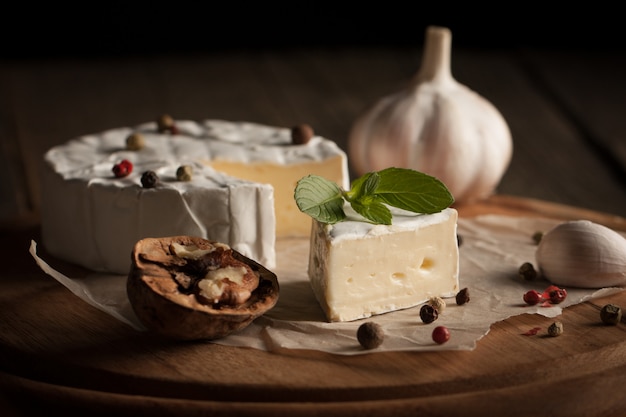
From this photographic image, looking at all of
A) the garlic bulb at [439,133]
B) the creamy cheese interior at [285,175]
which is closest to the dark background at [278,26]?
the garlic bulb at [439,133]

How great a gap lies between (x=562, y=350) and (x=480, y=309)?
1.24 feet

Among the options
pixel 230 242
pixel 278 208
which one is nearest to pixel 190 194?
pixel 230 242

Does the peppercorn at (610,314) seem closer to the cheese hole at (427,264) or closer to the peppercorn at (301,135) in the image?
the cheese hole at (427,264)

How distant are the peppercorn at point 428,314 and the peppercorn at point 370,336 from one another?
25 cm

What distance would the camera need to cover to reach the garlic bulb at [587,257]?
364 cm

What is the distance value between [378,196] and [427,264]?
29 centimetres

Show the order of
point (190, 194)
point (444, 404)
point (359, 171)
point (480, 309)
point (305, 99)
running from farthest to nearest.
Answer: point (305, 99) → point (359, 171) → point (190, 194) → point (480, 309) → point (444, 404)

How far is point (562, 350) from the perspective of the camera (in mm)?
3207

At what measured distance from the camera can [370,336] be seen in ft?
10.4

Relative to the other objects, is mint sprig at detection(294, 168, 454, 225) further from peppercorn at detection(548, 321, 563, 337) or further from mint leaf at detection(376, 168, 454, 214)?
peppercorn at detection(548, 321, 563, 337)

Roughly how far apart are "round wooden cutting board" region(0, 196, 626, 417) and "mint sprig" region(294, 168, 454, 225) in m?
0.48

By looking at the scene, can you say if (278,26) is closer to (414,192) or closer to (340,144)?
(340,144)

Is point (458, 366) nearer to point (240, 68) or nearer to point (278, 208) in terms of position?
point (278, 208)

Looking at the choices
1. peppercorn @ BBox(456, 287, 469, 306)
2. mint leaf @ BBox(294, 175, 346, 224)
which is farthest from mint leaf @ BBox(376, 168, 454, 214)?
peppercorn @ BBox(456, 287, 469, 306)
